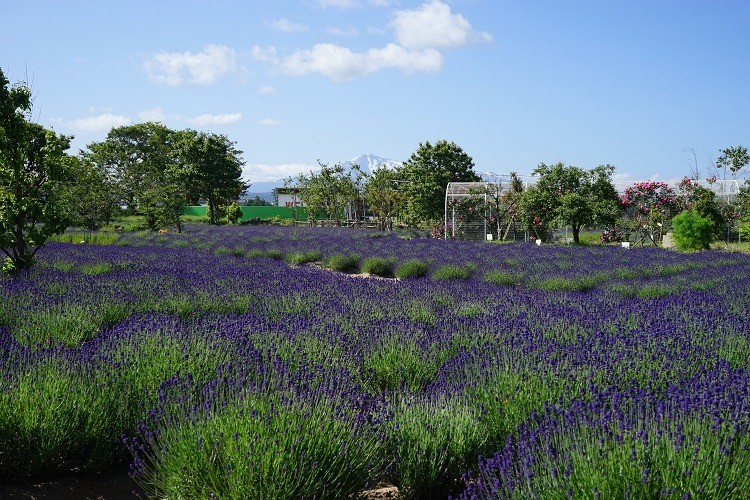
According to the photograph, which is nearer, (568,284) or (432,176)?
(568,284)

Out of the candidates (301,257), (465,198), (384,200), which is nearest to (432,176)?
(384,200)

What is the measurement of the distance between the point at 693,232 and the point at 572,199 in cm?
418

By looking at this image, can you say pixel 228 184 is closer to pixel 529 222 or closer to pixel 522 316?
pixel 529 222

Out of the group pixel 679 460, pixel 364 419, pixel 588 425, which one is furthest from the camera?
pixel 364 419

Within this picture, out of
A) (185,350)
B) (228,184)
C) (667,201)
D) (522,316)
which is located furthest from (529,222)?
(228,184)

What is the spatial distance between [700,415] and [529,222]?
20.3m

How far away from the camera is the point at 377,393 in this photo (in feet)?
13.0

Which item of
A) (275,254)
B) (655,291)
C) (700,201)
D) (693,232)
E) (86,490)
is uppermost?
(700,201)

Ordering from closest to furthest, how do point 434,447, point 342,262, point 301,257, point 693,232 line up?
point 434,447, point 342,262, point 301,257, point 693,232

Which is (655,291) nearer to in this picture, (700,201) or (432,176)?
(700,201)

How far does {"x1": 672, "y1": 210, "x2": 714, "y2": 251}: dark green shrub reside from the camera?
17109mm

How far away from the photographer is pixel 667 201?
21156mm

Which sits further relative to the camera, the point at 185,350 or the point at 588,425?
the point at 185,350

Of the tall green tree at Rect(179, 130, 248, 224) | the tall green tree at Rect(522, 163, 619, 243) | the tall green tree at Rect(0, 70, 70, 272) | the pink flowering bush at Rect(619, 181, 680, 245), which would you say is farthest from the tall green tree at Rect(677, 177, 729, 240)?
the tall green tree at Rect(179, 130, 248, 224)
